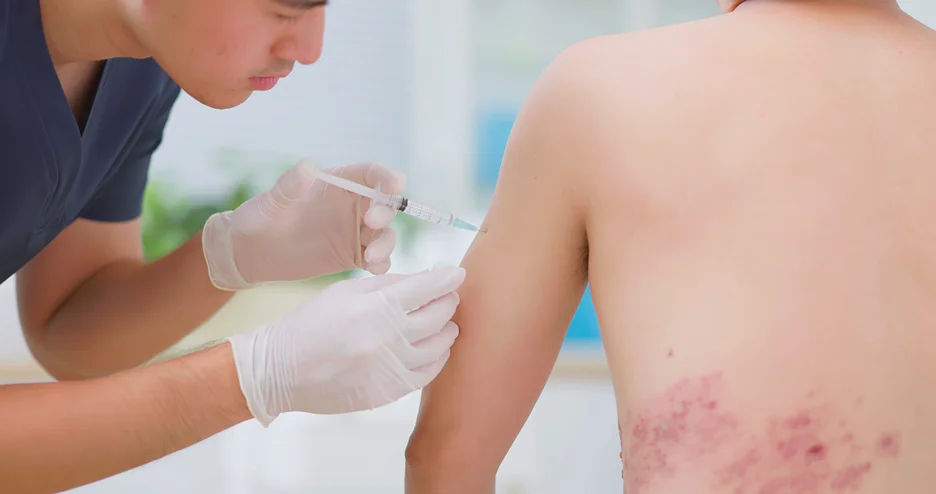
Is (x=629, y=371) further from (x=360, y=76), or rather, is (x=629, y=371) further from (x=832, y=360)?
(x=360, y=76)

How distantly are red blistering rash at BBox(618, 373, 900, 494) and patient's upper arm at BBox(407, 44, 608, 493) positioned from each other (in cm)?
21

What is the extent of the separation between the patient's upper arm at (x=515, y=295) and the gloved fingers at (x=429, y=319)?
25 mm

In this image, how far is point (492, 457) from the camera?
97cm

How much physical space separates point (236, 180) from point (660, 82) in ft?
6.41

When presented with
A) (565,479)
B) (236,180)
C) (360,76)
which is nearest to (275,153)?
(236,180)

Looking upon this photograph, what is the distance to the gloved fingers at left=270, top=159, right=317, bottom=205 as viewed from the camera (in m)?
1.21

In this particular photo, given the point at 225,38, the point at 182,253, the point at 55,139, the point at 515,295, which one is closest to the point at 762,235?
the point at 515,295

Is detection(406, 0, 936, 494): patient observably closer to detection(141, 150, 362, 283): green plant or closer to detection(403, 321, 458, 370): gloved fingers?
detection(403, 321, 458, 370): gloved fingers

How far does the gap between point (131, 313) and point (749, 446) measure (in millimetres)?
1045

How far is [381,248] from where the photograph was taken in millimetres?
1152

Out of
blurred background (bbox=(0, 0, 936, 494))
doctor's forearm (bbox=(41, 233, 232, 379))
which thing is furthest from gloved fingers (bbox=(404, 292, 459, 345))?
blurred background (bbox=(0, 0, 936, 494))

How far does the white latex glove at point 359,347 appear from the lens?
95 cm

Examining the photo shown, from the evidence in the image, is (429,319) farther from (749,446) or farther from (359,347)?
(749,446)

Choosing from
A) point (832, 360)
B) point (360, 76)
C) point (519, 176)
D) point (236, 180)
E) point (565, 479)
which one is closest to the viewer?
point (832, 360)
